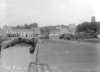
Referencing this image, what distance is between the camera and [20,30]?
1617 inches

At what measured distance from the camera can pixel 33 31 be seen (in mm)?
40250

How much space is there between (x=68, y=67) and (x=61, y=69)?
0.28 m

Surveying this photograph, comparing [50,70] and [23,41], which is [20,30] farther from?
[50,70]

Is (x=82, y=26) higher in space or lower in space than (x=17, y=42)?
higher

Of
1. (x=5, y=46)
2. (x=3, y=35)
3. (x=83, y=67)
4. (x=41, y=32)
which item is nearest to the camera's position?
(x=83, y=67)

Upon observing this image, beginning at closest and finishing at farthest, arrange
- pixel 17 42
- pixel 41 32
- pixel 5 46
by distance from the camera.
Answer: pixel 5 46 < pixel 17 42 < pixel 41 32

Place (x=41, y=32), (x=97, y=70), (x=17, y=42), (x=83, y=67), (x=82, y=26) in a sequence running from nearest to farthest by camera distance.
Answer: (x=97, y=70), (x=83, y=67), (x=17, y=42), (x=41, y=32), (x=82, y=26)

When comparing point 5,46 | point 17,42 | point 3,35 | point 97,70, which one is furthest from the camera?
point 3,35

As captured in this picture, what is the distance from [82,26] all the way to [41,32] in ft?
40.0

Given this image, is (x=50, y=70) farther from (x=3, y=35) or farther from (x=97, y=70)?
(x=3, y=35)


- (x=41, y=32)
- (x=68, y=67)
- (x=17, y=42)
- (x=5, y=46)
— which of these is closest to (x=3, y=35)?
(x=17, y=42)

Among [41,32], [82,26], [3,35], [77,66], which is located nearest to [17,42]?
[3,35]

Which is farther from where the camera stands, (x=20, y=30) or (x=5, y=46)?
(x=20, y=30)

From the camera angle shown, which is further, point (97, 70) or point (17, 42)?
point (17, 42)
